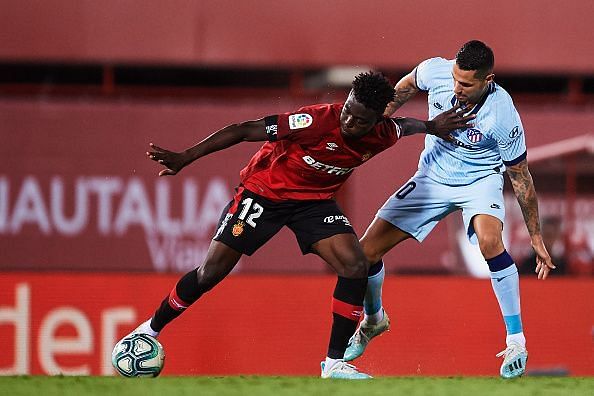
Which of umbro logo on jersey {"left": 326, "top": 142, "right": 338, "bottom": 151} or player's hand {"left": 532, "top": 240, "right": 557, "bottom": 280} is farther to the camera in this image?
player's hand {"left": 532, "top": 240, "right": 557, "bottom": 280}

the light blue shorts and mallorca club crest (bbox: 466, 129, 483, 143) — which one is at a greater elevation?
mallorca club crest (bbox: 466, 129, 483, 143)

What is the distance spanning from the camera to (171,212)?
43.4 ft

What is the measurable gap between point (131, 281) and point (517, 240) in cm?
428

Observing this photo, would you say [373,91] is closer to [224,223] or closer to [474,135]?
[474,135]

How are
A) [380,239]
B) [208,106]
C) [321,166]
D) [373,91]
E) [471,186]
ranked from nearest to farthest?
[373,91], [321,166], [471,186], [380,239], [208,106]

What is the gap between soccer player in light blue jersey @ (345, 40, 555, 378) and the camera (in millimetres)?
7738

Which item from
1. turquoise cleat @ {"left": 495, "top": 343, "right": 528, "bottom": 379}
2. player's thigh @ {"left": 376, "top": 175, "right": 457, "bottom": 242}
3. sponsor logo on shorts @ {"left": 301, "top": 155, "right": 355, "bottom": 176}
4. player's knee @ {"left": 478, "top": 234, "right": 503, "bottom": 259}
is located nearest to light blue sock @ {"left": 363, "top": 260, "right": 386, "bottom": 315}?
player's thigh @ {"left": 376, "top": 175, "right": 457, "bottom": 242}

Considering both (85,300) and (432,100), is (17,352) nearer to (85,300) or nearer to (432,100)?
(85,300)

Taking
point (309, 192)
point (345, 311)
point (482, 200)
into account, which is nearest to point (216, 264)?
point (309, 192)

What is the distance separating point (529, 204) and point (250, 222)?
68.6 inches

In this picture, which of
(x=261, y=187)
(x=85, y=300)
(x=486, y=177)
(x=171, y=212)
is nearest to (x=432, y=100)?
(x=486, y=177)

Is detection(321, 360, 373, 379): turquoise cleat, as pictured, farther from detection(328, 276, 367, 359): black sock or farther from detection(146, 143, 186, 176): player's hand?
detection(146, 143, 186, 176): player's hand

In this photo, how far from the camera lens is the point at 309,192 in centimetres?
775

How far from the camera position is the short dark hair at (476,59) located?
7570mm
